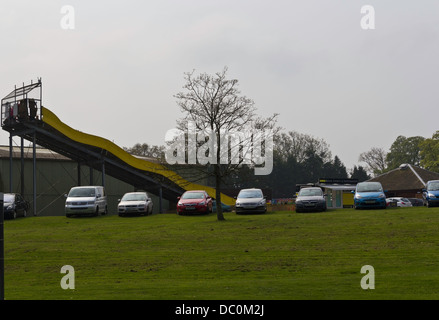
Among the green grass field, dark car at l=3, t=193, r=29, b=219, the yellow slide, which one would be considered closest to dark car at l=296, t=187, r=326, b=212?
the green grass field

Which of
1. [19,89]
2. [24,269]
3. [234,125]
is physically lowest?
[24,269]

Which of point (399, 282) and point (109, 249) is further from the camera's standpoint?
point (109, 249)

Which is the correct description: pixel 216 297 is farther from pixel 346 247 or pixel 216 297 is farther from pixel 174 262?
pixel 346 247

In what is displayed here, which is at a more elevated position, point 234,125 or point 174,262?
point 234,125

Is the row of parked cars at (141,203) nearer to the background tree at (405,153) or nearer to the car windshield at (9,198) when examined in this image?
the car windshield at (9,198)

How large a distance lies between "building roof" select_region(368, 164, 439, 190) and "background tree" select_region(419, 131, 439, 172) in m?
11.9

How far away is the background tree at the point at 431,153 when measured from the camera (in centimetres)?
8359

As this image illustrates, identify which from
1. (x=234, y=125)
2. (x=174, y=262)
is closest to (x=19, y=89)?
(x=234, y=125)

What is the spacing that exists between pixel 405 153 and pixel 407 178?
30002mm

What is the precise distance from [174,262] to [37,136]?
27.0 metres

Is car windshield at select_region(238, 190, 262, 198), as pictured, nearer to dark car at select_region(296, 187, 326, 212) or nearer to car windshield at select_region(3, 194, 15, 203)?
dark car at select_region(296, 187, 326, 212)

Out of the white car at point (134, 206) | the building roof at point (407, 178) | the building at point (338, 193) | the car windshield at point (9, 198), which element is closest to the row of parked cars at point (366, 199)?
the white car at point (134, 206)

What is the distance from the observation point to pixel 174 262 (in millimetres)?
18062
